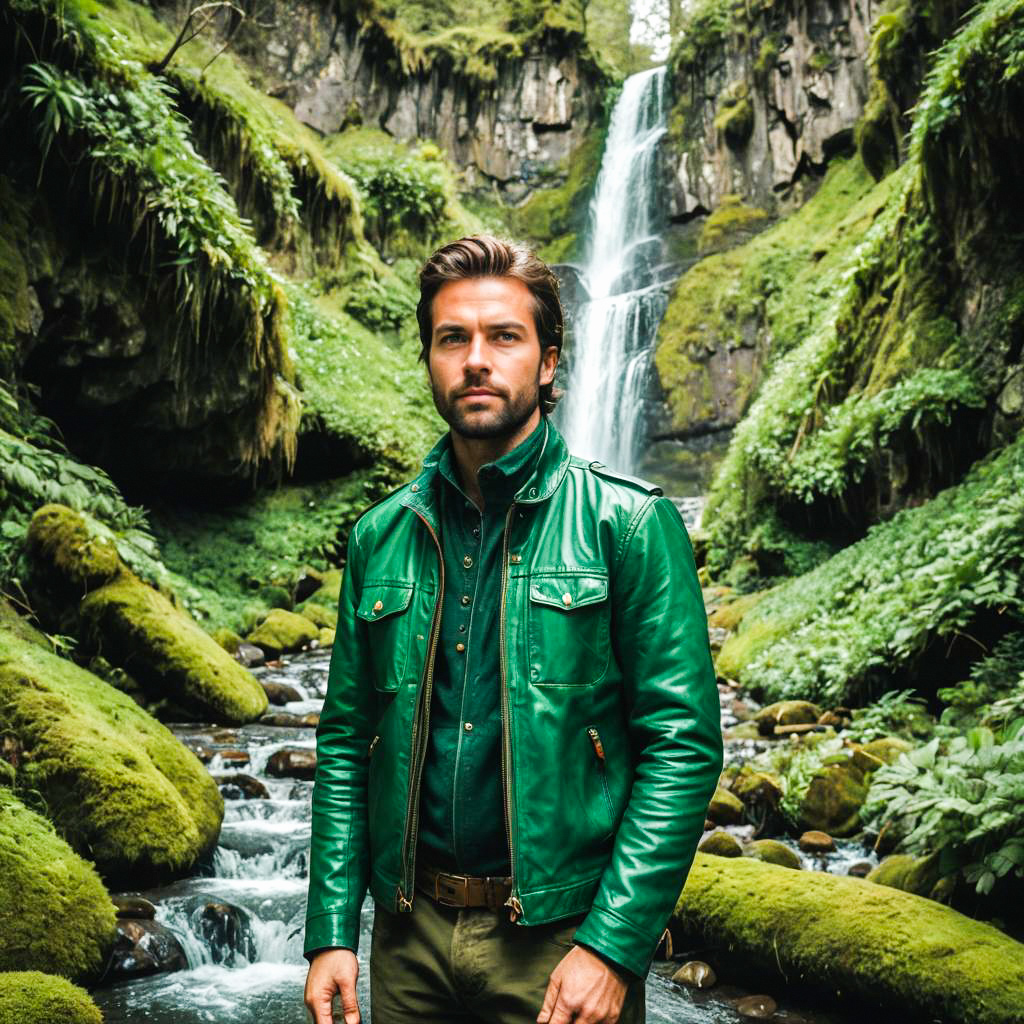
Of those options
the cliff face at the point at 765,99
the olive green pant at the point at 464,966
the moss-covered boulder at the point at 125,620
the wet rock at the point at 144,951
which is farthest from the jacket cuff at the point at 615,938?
the cliff face at the point at 765,99

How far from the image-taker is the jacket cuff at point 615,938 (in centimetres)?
154

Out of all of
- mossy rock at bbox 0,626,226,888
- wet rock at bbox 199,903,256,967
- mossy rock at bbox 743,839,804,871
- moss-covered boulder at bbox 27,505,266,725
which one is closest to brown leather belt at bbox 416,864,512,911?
wet rock at bbox 199,903,256,967

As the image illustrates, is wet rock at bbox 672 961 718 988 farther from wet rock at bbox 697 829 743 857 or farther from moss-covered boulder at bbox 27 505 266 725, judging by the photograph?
moss-covered boulder at bbox 27 505 266 725

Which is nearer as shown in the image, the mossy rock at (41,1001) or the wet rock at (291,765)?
the mossy rock at (41,1001)

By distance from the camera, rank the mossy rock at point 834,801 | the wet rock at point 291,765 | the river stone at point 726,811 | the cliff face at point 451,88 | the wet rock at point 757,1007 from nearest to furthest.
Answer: the wet rock at point 757,1007 → the mossy rock at point 834,801 → the river stone at point 726,811 → the wet rock at point 291,765 → the cliff face at point 451,88

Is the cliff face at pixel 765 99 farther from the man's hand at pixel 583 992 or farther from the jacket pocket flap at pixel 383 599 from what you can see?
the man's hand at pixel 583 992

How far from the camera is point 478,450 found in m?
1.96

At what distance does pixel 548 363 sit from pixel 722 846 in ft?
12.3

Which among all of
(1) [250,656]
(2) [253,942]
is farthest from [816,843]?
(1) [250,656]

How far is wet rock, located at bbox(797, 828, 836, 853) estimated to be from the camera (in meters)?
5.06

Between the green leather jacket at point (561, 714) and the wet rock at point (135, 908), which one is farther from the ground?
the green leather jacket at point (561, 714)

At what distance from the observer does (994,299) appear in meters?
8.30

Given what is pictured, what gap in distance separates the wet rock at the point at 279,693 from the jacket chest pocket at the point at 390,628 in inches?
270

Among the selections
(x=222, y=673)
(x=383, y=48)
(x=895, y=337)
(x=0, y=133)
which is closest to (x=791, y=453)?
(x=895, y=337)
